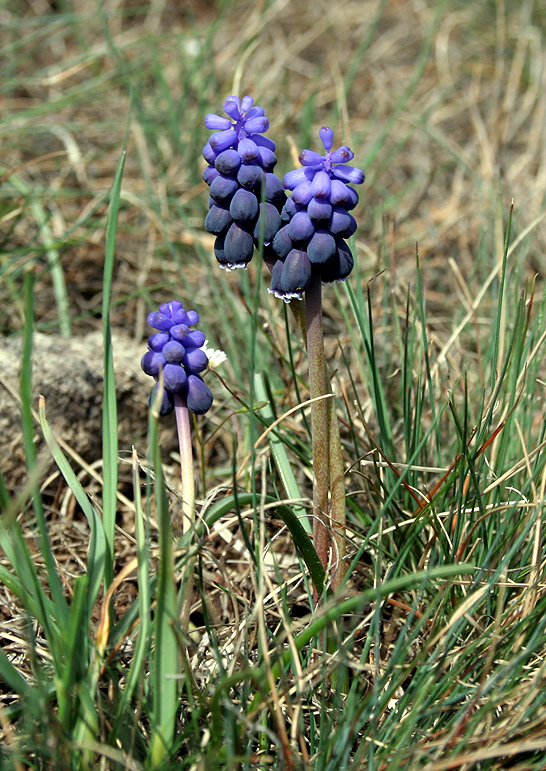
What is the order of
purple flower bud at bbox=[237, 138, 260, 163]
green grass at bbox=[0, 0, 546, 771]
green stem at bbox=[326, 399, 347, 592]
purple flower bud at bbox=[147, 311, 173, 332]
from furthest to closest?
green stem at bbox=[326, 399, 347, 592] < purple flower bud at bbox=[147, 311, 173, 332] < purple flower bud at bbox=[237, 138, 260, 163] < green grass at bbox=[0, 0, 546, 771]

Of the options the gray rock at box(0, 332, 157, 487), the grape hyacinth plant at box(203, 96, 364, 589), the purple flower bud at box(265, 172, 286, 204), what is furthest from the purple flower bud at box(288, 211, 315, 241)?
the gray rock at box(0, 332, 157, 487)

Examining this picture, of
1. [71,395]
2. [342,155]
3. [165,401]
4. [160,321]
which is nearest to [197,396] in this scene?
[165,401]

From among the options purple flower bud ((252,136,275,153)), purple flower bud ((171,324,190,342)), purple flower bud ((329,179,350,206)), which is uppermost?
purple flower bud ((252,136,275,153))

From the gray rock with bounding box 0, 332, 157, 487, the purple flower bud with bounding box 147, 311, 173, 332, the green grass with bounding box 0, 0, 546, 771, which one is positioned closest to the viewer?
the green grass with bounding box 0, 0, 546, 771

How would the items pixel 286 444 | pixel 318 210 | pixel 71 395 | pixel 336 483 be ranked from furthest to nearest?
pixel 71 395 < pixel 286 444 < pixel 336 483 < pixel 318 210

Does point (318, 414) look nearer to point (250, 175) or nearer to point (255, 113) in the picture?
point (250, 175)

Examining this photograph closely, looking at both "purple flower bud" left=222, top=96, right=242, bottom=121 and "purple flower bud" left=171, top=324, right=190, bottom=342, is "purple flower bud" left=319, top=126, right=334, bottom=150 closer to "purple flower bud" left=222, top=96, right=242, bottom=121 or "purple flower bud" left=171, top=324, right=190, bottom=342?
"purple flower bud" left=222, top=96, right=242, bottom=121

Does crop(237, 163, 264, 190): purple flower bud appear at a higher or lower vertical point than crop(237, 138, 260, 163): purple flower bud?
lower

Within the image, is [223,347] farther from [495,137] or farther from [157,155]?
[495,137]
